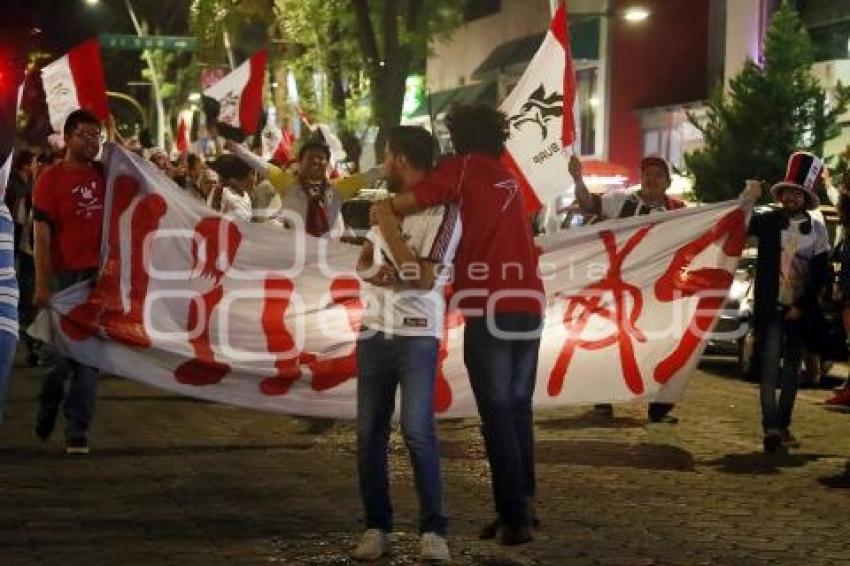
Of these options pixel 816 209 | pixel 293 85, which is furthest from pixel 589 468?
pixel 293 85

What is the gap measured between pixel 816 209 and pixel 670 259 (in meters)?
1.09

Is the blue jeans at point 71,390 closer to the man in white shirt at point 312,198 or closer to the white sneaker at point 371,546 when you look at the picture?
the man in white shirt at point 312,198

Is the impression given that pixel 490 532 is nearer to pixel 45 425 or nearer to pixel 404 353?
pixel 404 353

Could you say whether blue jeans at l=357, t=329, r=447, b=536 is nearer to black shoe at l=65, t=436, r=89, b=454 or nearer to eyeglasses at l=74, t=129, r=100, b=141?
black shoe at l=65, t=436, r=89, b=454

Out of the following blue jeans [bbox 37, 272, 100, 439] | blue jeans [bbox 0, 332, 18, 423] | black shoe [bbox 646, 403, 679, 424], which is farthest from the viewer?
black shoe [bbox 646, 403, 679, 424]

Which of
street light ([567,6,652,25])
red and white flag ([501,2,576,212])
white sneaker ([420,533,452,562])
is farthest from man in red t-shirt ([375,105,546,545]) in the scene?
street light ([567,6,652,25])

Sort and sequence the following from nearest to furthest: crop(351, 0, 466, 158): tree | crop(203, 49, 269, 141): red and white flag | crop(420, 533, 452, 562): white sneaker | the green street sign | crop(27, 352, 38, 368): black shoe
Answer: crop(420, 533, 452, 562): white sneaker
crop(27, 352, 38, 368): black shoe
crop(203, 49, 269, 141): red and white flag
crop(351, 0, 466, 158): tree
the green street sign

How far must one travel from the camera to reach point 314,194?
34.5 ft

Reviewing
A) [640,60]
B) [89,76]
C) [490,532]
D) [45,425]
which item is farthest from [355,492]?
[640,60]

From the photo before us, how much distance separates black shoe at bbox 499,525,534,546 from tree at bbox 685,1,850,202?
49.4ft

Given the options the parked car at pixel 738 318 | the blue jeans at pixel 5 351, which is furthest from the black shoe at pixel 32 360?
the blue jeans at pixel 5 351

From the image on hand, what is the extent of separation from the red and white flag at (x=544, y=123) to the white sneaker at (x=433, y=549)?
487 cm

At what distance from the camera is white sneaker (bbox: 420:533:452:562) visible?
6297mm

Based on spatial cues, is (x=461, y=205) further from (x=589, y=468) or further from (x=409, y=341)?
(x=589, y=468)
